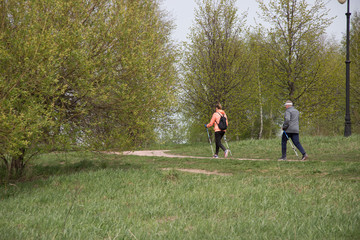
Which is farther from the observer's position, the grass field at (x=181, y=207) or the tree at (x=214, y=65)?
the tree at (x=214, y=65)

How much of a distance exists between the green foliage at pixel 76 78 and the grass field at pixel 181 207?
1013 millimetres

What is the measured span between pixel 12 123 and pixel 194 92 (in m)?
17.5

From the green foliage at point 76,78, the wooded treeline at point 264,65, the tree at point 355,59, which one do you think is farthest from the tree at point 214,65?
the green foliage at point 76,78

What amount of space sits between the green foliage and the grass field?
1.01 m

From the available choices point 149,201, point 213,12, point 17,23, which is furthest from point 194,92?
point 149,201

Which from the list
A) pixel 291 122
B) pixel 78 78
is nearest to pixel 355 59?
pixel 291 122

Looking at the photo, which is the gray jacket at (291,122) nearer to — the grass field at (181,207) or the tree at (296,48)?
the grass field at (181,207)

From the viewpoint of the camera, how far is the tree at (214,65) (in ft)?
74.3

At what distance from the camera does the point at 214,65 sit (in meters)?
22.8

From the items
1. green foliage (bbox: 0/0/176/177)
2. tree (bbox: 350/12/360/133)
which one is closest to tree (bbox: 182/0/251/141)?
tree (bbox: 350/12/360/133)

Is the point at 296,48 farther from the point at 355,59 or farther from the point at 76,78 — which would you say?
the point at 76,78

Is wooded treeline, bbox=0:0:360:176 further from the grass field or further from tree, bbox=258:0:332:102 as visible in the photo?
tree, bbox=258:0:332:102

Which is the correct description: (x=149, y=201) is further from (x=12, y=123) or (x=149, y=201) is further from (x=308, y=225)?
(x=12, y=123)

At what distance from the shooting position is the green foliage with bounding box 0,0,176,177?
6.96 meters
